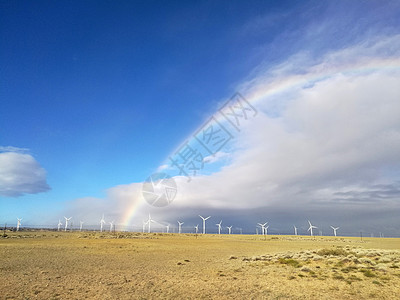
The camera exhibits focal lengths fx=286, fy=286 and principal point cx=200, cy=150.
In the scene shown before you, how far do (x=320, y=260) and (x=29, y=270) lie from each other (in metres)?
30.3

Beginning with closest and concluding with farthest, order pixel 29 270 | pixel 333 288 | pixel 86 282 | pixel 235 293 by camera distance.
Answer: pixel 235 293, pixel 333 288, pixel 86 282, pixel 29 270

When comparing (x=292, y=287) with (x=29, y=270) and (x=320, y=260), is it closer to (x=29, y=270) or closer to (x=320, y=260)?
(x=320, y=260)

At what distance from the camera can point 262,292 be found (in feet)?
61.8

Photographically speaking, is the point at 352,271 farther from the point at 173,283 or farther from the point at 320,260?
the point at 173,283

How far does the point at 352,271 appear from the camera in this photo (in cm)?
2564

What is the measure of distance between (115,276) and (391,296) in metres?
20.3

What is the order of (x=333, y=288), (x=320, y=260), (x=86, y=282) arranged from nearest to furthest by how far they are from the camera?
(x=333, y=288)
(x=86, y=282)
(x=320, y=260)

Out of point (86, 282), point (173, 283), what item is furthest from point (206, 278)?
point (86, 282)

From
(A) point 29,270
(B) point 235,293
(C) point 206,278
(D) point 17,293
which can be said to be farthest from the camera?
(A) point 29,270

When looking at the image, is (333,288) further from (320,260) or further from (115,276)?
(115,276)

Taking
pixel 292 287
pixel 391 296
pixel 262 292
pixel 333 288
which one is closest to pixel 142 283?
pixel 262 292

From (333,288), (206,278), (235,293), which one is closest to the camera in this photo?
(235,293)

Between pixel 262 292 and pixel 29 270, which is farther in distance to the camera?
pixel 29 270

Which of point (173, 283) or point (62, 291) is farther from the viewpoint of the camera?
point (173, 283)
